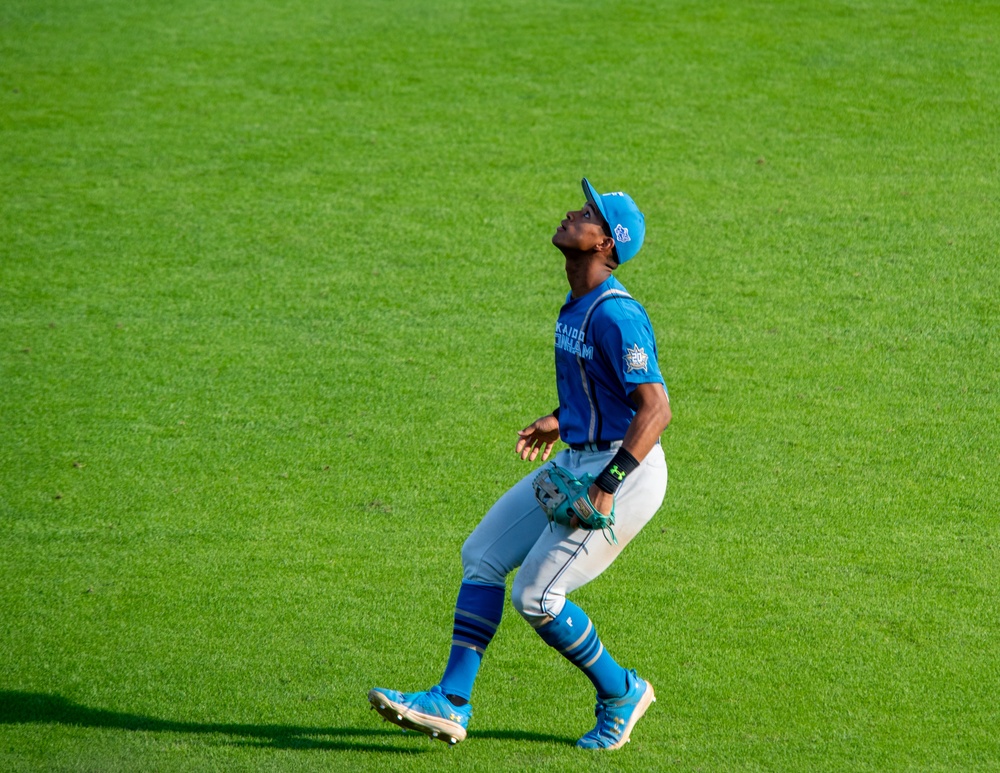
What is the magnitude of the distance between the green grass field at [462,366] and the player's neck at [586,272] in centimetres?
169

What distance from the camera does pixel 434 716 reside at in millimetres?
4293

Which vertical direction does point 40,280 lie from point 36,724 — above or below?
above

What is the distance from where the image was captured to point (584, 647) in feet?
14.2

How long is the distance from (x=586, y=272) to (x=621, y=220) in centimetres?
24

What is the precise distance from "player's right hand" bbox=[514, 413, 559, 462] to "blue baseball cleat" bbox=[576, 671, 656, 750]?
0.97 meters

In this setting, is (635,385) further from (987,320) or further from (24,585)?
(987,320)

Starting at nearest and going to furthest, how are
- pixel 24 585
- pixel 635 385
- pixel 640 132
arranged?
pixel 635 385, pixel 24 585, pixel 640 132

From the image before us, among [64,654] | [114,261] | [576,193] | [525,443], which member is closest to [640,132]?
[576,193]

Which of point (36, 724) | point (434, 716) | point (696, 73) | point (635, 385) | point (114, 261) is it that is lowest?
point (36, 724)

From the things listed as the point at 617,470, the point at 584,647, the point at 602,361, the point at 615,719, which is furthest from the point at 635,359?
the point at 615,719

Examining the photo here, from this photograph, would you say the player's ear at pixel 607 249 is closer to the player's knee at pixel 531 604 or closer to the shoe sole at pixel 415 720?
the player's knee at pixel 531 604

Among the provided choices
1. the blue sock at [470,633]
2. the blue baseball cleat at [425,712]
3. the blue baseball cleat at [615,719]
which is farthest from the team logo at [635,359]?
the blue baseball cleat at [425,712]

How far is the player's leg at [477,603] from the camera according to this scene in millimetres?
4328

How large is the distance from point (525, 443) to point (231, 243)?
540 cm
